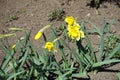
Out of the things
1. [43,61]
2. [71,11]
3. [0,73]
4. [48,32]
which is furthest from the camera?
[71,11]

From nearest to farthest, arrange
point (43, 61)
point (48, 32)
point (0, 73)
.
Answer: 1. point (0, 73)
2. point (43, 61)
3. point (48, 32)

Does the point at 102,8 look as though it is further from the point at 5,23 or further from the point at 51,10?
the point at 5,23

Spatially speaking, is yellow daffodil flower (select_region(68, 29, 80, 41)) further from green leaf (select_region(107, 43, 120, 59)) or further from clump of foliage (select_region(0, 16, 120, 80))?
green leaf (select_region(107, 43, 120, 59))

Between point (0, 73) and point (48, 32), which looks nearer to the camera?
point (0, 73)

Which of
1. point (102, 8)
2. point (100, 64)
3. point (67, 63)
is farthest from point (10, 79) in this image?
point (102, 8)

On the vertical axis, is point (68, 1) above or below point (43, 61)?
above

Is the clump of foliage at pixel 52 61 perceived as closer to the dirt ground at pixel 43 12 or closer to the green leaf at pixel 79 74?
the green leaf at pixel 79 74

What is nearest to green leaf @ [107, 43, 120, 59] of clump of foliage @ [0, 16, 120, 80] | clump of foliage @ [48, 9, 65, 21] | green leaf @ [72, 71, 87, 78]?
clump of foliage @ [0, 16, 120, 80]

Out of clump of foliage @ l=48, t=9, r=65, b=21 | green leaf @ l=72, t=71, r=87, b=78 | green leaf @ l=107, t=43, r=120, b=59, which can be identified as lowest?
green leaf @ l=72, t=71, r=87, b=78

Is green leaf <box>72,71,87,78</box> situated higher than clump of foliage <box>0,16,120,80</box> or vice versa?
clump of foliage <box>0,16,120,80</box>
